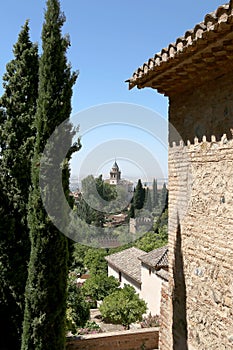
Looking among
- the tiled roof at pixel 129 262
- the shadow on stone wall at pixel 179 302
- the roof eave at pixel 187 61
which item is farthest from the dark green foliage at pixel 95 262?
the roof eave at pixel 187 61

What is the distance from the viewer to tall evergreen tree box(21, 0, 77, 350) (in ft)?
20.3

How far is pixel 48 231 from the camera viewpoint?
6.17 meters

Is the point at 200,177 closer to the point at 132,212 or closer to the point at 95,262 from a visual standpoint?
the point at 132,212

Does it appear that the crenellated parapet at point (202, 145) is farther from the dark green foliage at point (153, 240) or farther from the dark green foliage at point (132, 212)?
the dark green foliage at point (153, 240)

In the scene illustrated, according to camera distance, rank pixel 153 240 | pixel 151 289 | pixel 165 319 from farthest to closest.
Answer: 1. pixel 153 240
2. pixel 151 289
3. pixel 165 319

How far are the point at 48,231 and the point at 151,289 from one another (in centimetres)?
1282

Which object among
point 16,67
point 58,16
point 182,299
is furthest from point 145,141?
point 16,67

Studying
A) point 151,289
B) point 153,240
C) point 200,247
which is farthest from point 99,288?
point 200,247

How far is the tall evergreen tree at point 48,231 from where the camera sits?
243 inches

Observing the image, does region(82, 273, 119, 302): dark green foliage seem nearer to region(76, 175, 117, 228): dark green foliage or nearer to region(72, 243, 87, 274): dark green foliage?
region(72, 243, 87, 274): dark green foliage

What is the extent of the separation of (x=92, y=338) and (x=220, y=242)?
530 cm

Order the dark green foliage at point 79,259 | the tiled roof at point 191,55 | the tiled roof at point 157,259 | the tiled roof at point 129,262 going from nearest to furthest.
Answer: the tiled roof at point 191,55
the tiled roof at point 157,259
the tiled roof at point 129,262
the dark green foliage at point 79,259

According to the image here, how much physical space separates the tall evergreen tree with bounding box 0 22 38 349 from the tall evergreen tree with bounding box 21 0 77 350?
0.77 meters

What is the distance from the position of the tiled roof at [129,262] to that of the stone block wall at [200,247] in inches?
617
